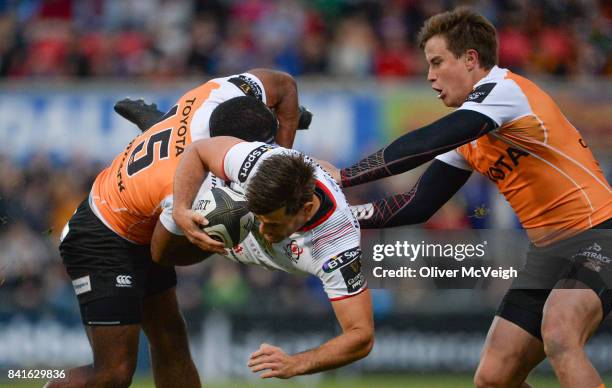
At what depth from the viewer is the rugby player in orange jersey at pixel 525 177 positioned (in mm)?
5543

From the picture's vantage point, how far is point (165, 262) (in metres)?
6.21

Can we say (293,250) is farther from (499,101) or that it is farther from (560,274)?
(560,274)

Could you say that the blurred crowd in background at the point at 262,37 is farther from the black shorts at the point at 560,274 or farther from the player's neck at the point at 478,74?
the black shorts at the point at 560,274

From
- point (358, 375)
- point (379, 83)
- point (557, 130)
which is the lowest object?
point (358, 375)

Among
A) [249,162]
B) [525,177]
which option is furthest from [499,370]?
[249,162]

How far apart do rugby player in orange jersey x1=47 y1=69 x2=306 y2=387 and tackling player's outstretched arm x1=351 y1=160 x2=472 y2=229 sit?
0.72 m

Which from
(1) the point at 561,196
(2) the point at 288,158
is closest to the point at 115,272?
(2) the point at 288,158

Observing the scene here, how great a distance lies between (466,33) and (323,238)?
1519 mm

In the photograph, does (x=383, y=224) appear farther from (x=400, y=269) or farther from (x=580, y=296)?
(x=580, y=296)

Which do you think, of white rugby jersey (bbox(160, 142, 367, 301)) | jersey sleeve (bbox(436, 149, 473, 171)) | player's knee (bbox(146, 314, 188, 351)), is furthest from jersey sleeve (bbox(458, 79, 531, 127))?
player's knee (bbox(146, 314, 188, 351))

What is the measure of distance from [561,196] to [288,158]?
1633 millimetres

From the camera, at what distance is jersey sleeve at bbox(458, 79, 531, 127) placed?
5.58 m

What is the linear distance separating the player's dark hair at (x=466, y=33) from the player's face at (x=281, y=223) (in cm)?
142

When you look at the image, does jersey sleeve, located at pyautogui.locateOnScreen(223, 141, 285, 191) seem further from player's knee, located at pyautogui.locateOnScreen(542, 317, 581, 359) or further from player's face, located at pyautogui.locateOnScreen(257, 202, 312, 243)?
player's knee, located at pyautogui.locateOnScreen(542, 317, 581, 359)
